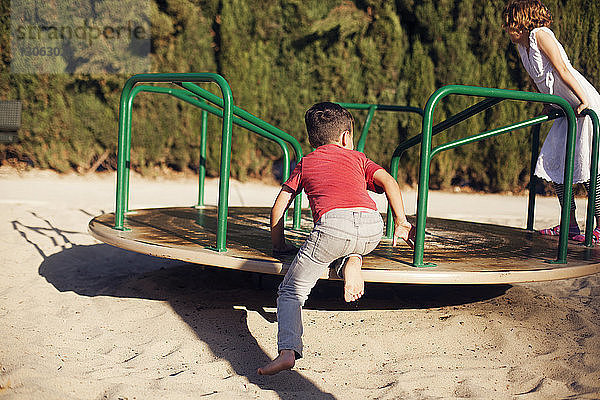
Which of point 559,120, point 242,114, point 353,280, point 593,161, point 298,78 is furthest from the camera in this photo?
point 298,78

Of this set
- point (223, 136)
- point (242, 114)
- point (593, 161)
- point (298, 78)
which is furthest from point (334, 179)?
point (298, 78)

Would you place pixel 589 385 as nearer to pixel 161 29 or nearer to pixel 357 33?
pixel 357 33

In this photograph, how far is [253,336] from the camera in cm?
272

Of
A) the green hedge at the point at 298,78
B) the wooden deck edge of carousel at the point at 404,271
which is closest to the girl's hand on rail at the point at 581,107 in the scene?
the wooden deck edge of carousel at the point at 404,271

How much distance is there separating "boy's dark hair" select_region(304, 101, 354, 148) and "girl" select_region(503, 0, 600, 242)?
146 cm

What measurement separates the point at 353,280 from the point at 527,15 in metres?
1.95

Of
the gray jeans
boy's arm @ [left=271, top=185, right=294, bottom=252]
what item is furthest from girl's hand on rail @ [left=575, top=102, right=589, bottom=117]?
boy's arm @ [left=271, top=185, right=294, bottom=252]

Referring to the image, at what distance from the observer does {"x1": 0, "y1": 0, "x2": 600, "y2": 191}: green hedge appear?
864cm

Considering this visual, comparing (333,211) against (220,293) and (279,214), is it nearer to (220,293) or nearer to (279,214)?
(279,214)

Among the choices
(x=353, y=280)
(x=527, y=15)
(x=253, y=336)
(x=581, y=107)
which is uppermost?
(x=527, y=15)

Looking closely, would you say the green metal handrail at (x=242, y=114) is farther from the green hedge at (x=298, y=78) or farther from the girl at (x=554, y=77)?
the green hedge at (x=298, y=78)

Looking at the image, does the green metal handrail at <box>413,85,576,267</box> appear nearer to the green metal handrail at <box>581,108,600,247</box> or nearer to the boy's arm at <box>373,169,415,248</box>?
the boy's arm at <box>373,169,415,248</box>

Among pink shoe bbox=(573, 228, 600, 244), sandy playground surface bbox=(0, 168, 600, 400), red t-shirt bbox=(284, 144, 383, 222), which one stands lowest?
sandy playground surface bbox=(0, 168, 600, 400)

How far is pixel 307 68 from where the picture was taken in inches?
349
